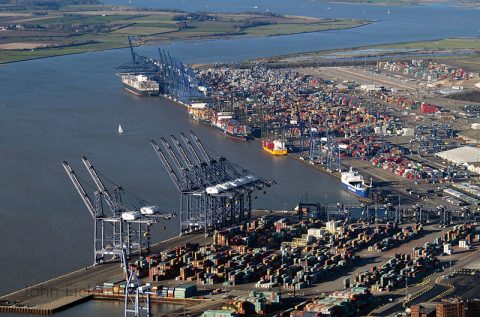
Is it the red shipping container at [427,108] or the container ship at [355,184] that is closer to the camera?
the container ship at [355,184]

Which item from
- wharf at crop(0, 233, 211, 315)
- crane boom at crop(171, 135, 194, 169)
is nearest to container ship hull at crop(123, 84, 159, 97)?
crane boom at crop(171, 135, 194, 169)

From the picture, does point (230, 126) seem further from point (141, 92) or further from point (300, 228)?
point (300, 228)

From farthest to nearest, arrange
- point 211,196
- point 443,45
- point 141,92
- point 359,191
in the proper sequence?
point 443,45, point 141,92, point 359,191, point 211,196

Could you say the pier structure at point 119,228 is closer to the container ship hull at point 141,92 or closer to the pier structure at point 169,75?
the pier structure at point 169,75

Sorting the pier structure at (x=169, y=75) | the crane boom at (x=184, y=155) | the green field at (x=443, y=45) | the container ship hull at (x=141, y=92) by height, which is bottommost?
the green field at (x=443, y=45)

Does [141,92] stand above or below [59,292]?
below

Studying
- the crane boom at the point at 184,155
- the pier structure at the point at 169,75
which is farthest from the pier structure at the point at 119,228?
the pier structure at the point at 169,75

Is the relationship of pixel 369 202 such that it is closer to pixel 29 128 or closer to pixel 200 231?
pixel 200 231

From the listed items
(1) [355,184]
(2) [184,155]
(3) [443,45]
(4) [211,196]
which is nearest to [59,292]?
(4) [211,196]
